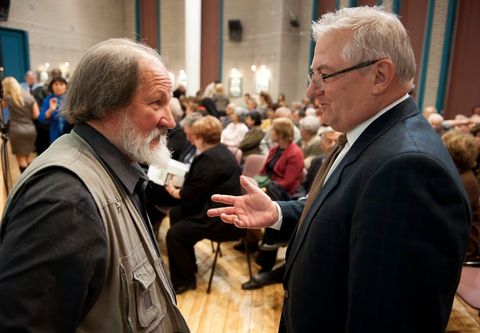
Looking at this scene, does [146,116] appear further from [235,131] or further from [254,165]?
[235,131]

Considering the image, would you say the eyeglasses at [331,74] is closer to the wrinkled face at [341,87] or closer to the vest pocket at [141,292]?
the wrinkled face at [341,87]

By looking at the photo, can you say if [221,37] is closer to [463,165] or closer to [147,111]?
[463,165]

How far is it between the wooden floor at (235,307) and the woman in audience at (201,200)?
21 cm

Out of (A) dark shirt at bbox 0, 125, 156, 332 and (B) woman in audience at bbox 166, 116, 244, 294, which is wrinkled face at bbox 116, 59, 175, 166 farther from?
(B) woman in audience at bbox 166, 116, 244, 294

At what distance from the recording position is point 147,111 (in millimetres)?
1206

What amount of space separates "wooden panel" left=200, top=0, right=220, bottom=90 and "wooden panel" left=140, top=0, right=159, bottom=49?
7.67 feet

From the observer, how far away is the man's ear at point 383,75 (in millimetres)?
996

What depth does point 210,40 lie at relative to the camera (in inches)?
524

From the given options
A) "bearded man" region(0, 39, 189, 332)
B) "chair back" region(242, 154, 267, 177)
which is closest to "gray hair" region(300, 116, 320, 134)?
"chair back" region(242, 154, 267, 177)

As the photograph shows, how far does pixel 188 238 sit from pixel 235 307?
0.68 meters

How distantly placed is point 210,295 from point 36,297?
2419 millimetres

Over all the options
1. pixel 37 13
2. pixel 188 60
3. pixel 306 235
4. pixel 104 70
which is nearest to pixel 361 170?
pixel 306 235

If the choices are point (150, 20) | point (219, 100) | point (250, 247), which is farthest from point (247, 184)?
point (150, 20)

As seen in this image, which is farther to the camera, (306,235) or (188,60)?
(188,60)
